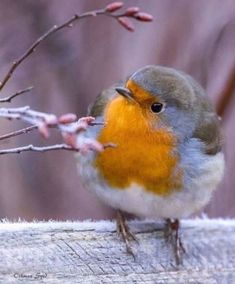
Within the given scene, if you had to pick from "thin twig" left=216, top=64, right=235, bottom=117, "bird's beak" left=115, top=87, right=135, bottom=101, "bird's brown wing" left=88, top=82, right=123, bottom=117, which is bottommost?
"bird's beak" left=115, top=87, right=135, bottom=101

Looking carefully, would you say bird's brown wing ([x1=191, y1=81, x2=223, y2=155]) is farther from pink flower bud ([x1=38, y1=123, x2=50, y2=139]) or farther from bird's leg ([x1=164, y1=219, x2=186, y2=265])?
pink flower bud ([x1=38, y1=123, x2=50, y2=139])

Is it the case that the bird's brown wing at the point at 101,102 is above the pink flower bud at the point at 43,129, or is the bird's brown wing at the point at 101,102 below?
above

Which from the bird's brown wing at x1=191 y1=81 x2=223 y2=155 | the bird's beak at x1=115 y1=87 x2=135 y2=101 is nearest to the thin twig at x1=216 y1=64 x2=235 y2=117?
the bird's brown wing at x1=191 y1=81 x2=223 y2=155

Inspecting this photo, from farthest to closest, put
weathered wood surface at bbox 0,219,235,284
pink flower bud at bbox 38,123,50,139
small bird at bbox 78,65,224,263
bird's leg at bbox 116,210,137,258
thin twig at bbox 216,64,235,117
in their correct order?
thin twig at bbox 216,64,235,117
small bird at bbox 78,65,224,263
bird's leg at bbox 116,210,137,258
weathered wood surface at bbox 0,219,235,284
pink flower bud at bbox 38,123,50,139

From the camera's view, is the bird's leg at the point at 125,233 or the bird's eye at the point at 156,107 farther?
the bird's eye at the point at 156,107

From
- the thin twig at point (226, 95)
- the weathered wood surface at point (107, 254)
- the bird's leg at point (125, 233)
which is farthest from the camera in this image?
the thin twig at point (226, 95)

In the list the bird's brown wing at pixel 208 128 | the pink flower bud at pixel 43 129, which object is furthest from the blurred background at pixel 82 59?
the pink flower bud at pixel 43 129

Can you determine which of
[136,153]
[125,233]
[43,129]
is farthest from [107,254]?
[43,129]

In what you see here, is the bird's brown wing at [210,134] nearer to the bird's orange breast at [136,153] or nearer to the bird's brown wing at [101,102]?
the bird's orange breast at [136,153]
